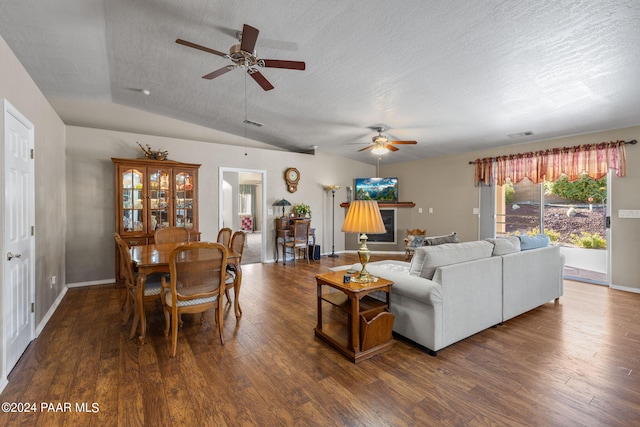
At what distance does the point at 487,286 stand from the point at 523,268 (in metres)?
0.72

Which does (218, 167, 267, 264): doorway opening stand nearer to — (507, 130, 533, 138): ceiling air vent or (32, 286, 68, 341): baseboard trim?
(32, 286, 68, 341): baseboard trim

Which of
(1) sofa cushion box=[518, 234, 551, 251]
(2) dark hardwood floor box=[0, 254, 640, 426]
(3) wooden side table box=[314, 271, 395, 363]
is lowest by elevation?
(2) dark hardwood floor box=[0, 254, 640, 426]

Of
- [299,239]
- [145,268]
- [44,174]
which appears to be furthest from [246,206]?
[145,268]

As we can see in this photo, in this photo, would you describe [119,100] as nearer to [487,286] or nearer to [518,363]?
[487,286]

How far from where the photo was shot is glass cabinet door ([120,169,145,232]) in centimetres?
468

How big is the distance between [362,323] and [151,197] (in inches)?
168

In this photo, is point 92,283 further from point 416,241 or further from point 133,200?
point 416,241

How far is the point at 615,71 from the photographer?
115 inches

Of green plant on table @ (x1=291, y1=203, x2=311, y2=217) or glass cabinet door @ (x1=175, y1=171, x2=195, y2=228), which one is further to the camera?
green plant on table @ (x1=291, y1=203, x2=311, y2=217)

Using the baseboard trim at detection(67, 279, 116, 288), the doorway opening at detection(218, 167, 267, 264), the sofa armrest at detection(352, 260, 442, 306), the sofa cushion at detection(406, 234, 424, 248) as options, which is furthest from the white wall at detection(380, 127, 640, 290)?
the baseboard trim at detection(67, 279, 116, 288)

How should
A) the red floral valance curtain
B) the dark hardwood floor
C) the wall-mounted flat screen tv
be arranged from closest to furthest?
the dark hardwood floor < the red floral valance curtain < the wall-mounted flat screen tv

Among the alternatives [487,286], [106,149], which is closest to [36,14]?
[106,149]

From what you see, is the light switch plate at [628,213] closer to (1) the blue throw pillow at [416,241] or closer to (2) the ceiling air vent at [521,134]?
(2) the ceiling air vent at [521,134]

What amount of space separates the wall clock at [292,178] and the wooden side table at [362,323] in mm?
4283
